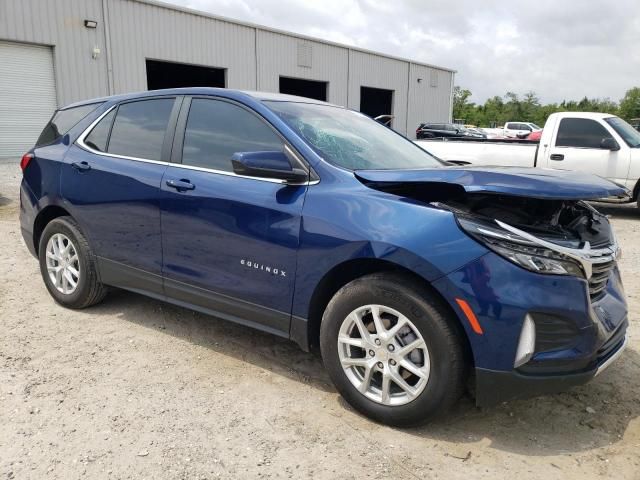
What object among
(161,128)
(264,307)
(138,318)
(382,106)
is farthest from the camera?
(382,106)

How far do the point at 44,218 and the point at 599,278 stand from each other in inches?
164

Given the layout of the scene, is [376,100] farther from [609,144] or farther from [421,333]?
[421,333]

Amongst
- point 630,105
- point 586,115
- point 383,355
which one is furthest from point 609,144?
point 630,105

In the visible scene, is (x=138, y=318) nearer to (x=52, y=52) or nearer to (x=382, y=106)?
(x=52, y=52)

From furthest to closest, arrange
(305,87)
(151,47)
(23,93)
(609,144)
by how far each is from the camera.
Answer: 1. (305,87)
2. (151,47)
3. (23,93)
4. (609,144)

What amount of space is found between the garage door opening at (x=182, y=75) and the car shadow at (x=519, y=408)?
63.0 ft

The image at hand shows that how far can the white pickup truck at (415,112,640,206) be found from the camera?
9.09 meters

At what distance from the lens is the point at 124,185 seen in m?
3.85

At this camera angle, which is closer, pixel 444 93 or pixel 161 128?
pixel 161 128

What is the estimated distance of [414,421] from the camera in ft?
9.04

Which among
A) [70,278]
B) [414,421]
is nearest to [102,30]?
[70,278]

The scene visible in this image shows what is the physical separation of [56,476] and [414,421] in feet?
5.52

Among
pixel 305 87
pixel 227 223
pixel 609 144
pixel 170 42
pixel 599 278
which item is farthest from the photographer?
pixel 305 87

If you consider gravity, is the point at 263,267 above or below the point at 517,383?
above
